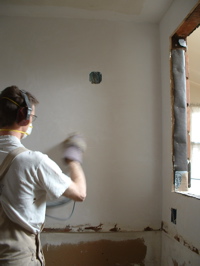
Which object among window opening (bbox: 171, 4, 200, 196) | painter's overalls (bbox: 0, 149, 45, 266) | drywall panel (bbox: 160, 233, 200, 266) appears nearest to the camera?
painter's overalls (bbox: 0, 149, 45, 266)

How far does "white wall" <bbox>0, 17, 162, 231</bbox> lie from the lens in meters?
2.06

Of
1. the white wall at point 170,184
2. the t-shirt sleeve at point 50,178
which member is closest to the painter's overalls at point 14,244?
the t-shirt sleeve at point 50,178

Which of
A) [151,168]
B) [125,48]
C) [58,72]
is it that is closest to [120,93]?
[125,48]

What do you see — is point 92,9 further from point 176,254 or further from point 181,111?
point 176,254

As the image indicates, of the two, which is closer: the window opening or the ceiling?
the window opening

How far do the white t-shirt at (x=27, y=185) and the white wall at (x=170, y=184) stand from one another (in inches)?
41.2

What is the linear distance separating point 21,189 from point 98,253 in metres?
1.40

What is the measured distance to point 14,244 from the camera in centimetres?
90

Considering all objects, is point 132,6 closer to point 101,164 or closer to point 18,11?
point 18,11

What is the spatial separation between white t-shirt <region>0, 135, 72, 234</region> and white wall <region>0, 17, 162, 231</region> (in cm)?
115

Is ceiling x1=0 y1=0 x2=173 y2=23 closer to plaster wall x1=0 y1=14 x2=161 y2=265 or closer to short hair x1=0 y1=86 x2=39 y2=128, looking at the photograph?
plaster wall x1=0 y1=14 x2=161 y2=265

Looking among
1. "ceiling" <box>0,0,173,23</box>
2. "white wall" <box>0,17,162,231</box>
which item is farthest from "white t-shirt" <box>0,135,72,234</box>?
"ceiling" <box>0,0,173,23</box>

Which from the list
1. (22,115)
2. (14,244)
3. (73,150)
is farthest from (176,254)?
(22,115)

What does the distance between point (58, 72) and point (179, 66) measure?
42.5 inches
